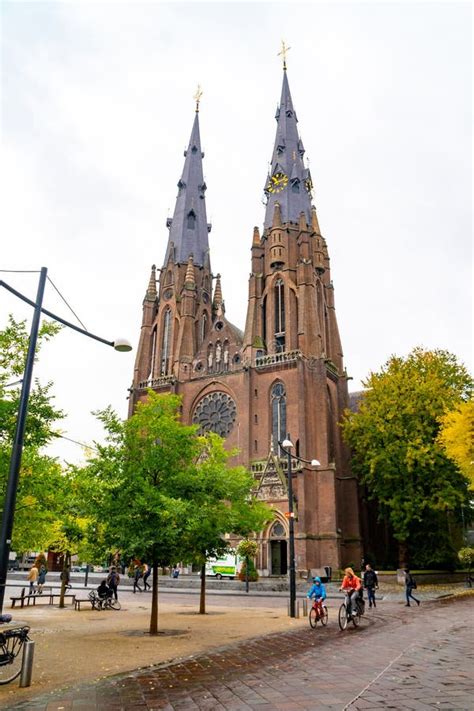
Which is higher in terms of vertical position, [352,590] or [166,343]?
[166,343]

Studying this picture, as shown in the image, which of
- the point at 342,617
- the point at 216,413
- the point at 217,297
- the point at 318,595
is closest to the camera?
the point at 342,617

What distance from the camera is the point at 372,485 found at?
129 feet

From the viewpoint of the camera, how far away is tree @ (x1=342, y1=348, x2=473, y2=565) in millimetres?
34031

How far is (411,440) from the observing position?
35156mm

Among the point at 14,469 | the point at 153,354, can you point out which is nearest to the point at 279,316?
the point at 153,354

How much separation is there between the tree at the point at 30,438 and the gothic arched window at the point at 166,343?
35.8 m

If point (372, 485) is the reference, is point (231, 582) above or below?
below

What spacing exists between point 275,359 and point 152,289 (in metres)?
18.7

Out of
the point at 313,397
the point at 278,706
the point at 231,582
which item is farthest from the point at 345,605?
the point at 313,397

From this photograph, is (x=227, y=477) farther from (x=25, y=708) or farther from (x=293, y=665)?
(x=25, y=708)

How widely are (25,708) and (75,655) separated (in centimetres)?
403

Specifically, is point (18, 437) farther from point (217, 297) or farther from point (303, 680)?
point (217, 297)

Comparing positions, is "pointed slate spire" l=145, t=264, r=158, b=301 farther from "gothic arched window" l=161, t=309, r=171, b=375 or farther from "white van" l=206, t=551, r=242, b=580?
"white van" l=206, t=551, r=242, b=580

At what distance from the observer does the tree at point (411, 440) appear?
3403 centimetres
